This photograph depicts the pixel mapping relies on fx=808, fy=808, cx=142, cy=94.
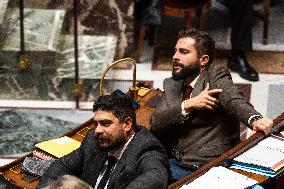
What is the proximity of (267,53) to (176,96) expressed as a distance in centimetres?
335

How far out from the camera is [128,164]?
4.39 m

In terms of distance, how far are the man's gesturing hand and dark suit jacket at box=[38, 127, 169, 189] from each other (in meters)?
0.42

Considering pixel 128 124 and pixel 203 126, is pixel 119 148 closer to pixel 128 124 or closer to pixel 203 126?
pixel 128 124

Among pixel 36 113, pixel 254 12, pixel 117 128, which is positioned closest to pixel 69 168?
pixel 117 128

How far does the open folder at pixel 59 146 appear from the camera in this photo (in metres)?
5.08

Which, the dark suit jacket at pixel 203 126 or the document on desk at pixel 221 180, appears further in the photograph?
the dark suit jacket at pixel 203 126

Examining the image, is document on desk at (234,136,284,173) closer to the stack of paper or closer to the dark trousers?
the stack of paper

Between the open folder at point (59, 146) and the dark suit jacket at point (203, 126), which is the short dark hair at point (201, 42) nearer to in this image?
the dark suit jacket at point (203, 126)

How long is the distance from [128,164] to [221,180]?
Result: 1.73 ft

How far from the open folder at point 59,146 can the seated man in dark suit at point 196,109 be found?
0.56 m

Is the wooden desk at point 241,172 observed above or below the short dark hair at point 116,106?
below

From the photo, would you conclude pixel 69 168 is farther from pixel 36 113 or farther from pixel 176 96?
pixel 36 113

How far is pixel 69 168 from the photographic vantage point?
464 cm

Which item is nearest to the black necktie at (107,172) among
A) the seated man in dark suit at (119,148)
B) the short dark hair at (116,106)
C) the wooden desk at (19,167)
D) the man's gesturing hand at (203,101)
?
the seated man in dark suit at (119,148)
